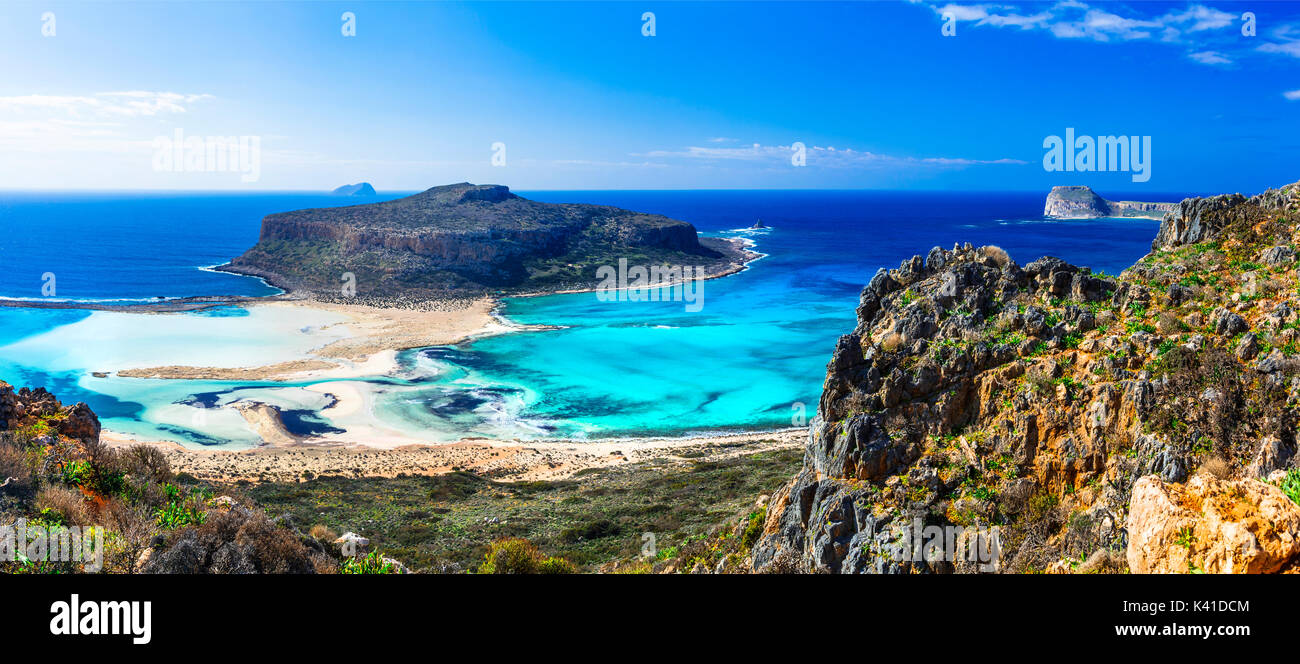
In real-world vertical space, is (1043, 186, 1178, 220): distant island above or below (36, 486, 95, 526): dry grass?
above

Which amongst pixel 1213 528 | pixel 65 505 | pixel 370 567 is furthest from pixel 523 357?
pixel 1213 528

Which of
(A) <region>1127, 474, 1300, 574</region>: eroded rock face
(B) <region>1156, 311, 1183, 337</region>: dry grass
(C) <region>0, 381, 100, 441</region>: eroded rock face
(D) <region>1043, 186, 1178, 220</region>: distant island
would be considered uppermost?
(D) <region>1043, 186, 1178, 220</region>: distant island

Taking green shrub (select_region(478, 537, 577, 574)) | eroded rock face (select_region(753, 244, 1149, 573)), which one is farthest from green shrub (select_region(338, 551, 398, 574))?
eroded rock face (select_region(753, 244, 1149, 573))

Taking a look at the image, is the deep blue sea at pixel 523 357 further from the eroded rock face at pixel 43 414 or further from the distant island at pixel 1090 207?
the distant island at pixel 1090 207

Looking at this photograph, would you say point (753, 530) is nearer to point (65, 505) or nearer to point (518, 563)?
point (518, 563)

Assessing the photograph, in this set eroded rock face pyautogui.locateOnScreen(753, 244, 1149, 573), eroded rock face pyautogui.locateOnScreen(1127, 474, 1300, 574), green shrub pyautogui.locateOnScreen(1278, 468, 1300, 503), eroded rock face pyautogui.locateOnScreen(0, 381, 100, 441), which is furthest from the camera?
eroded rock face pyautogui.locateOnScreen(0, 381, 100, 441)

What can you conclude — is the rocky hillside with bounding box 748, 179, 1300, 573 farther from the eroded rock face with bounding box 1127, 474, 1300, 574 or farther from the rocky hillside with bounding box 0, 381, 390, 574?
the rocky hillside with bounding box 0, 381, 390, 574

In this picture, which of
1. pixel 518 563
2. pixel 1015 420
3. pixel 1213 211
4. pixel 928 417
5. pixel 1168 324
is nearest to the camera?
pixel 1015 420

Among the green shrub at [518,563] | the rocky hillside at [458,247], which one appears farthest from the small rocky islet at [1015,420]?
the rocky hillside at [458,247]
